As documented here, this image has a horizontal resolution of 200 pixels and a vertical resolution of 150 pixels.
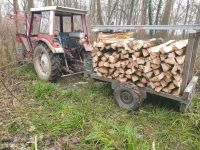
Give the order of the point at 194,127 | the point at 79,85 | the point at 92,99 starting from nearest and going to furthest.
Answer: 1. the point at 194,127
2. the point at 92,99
3. the point at 79,85

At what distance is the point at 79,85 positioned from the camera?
20.5 ft

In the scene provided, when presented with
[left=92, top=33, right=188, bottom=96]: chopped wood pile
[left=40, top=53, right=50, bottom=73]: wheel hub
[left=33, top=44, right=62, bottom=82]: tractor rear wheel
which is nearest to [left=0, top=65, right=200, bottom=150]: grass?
[left=92, top=33, right=188, bottom=96]: chopped wood pile

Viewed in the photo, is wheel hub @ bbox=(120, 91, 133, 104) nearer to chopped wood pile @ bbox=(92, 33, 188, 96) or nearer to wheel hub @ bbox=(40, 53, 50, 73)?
chopped wood pile @ bbox=(92, 33, 188, 96)

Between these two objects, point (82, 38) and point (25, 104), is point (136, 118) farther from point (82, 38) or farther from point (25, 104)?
point (82, 38)

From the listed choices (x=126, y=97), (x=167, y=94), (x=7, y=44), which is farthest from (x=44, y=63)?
(x=167, y=94)

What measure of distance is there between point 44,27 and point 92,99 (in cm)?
233

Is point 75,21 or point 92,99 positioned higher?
point 75,21

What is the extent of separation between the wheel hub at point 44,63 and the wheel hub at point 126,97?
2.24 m

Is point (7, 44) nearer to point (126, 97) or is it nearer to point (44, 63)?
point (44, 63)

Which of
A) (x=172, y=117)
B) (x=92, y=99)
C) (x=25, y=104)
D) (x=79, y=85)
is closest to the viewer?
(x=172, y=117)

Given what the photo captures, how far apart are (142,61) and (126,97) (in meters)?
0.79

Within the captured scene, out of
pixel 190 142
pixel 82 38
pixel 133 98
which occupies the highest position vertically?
pixel 82 38

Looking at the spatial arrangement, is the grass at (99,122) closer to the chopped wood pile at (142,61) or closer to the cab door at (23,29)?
the chopped wood pile at (142,61)

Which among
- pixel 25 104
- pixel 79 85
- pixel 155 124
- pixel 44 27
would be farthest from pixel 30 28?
pixel 155 124
